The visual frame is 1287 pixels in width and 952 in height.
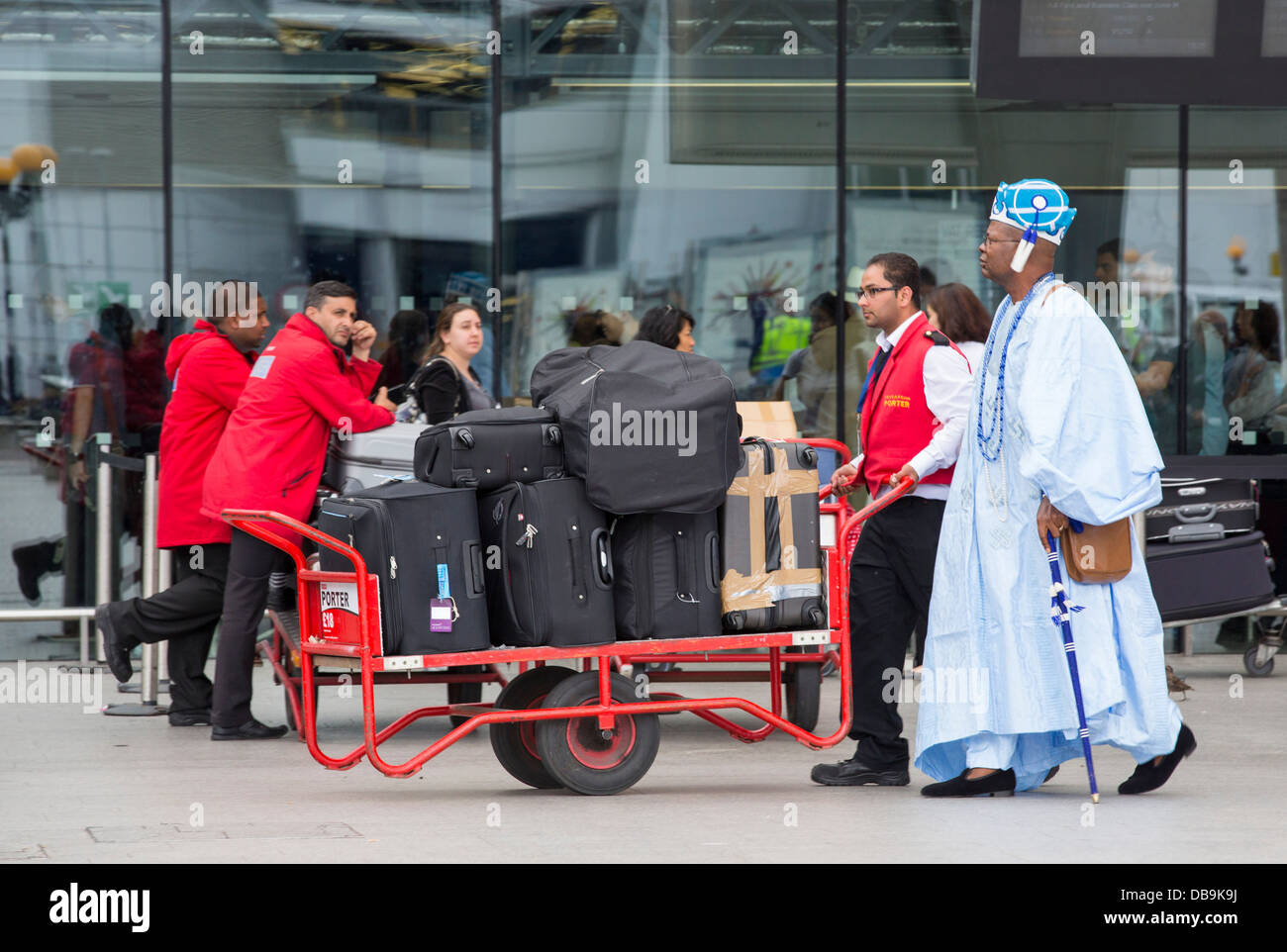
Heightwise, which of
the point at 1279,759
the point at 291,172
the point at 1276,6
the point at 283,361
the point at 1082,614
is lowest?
the point at 1279,759

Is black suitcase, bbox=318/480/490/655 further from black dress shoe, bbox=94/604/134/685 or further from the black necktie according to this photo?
black dress shoe, bbox=94/604/134/685

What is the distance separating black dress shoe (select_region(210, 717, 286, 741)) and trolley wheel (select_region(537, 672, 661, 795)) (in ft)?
6.87

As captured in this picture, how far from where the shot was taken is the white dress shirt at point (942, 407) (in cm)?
627

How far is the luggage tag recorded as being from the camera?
19.2ft

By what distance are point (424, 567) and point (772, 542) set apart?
1194 mm

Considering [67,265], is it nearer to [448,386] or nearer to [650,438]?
[448,386]

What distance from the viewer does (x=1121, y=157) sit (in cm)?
1132

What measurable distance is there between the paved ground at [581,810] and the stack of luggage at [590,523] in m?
0.59

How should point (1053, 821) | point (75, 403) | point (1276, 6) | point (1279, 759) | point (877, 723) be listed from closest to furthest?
1. point (1053, 821)
2. point (877, 723)
3. point (1279, 759)
4. point (1276, 6)
5. point (75, 403)

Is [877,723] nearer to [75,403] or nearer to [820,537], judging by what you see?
[820,537]

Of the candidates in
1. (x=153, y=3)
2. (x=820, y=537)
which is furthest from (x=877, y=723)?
(x=153, y=3)

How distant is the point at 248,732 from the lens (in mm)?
7816

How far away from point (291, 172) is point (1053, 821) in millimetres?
6942

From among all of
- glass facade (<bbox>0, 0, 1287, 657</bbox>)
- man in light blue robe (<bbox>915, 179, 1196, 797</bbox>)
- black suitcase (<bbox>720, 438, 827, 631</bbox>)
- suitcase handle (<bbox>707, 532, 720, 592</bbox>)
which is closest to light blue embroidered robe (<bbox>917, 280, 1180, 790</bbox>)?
man in light blue robe (<bbox>915, 179, 1196, 797</bbox>)
